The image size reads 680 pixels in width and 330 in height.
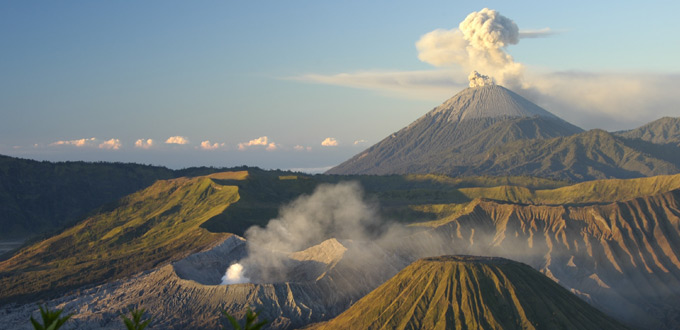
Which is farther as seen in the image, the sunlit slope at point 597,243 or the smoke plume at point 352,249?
the sunlit slope at point 597,243

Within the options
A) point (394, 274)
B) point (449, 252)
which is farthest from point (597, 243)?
point (394, 274)

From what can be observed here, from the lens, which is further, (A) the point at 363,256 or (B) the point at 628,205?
(B) the point at 628,205

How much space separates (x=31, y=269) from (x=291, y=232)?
63.1 meters

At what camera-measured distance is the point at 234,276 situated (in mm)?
137875

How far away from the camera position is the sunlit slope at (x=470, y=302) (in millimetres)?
99688

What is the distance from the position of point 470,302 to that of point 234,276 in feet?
169

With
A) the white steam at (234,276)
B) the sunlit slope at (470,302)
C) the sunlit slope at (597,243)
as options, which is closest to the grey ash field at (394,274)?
the sunlit slope at (470,302)

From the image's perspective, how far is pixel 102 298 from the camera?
431 feet

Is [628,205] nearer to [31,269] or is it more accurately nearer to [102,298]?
[102,298]

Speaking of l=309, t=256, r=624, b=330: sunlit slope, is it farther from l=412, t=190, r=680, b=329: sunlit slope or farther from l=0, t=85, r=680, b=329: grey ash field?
l=412, t=190, r=680, b=329: sunlit slope

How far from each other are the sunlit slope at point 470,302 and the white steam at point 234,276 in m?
27.8

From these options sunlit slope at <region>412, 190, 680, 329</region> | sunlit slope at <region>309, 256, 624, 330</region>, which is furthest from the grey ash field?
sunlit slope at <region>412, 190, 680, 329</region>

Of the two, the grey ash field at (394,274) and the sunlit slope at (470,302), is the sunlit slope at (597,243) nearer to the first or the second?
the grey ash field at (394,274)

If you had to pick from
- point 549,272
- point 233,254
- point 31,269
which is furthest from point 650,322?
point 31,269
